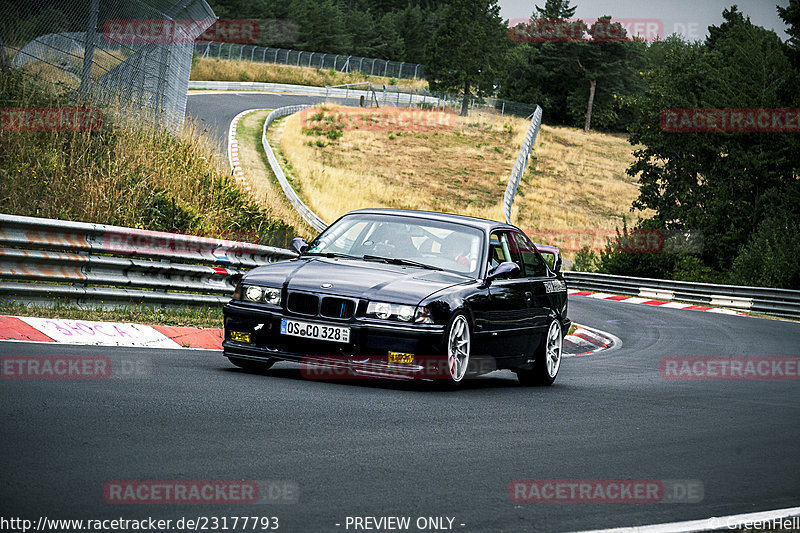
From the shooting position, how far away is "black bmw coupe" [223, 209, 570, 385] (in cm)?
816

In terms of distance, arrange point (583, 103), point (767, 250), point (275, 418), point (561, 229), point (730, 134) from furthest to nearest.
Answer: point (583, 103) → point (561, 229) → point (730, 134) → point (767, 250) → point (275, 418)

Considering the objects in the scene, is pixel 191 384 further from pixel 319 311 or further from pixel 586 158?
pixel 586 158

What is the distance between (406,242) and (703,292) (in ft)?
86.0

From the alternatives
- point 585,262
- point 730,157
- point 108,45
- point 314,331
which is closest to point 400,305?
point 314,331

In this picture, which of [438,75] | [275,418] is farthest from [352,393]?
[438,75]

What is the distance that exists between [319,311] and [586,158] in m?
73.7

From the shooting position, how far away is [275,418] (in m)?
6.44

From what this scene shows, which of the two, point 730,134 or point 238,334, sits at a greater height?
point 730,134

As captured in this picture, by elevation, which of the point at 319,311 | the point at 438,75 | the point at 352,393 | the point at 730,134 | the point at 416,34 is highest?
the point at 416,34

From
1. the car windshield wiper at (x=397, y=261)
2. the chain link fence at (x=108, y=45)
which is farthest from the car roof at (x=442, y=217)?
the chain link fence at (x=108, y=45)

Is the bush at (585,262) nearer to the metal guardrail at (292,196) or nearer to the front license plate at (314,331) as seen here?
the metal guardrail at (292,196)

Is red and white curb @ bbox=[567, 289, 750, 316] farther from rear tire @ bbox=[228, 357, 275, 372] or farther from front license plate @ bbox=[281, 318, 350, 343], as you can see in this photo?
front license plate @ bbox=[281, 318, 350, 343]

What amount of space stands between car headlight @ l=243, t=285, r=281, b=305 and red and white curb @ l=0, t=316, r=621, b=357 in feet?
5.37

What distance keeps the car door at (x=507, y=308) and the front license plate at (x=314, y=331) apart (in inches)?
60.6
